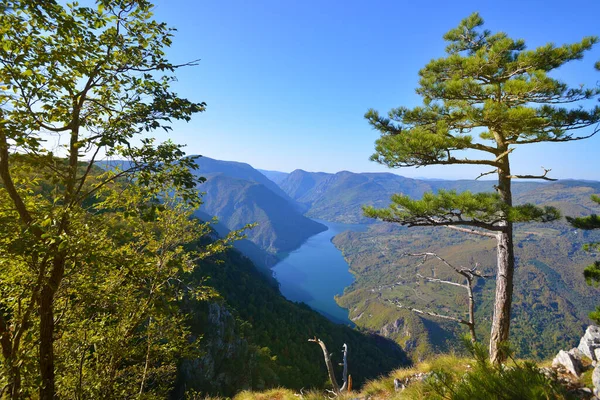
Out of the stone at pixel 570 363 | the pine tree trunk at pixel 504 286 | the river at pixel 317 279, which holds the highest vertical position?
the pine tree trunk at pixel 504 286

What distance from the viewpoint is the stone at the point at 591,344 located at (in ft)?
15.5

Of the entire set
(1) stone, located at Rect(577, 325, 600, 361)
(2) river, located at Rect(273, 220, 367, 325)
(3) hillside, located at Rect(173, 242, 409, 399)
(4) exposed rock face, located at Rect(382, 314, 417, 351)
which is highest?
(1) stone, located at Rect(577, 325, 600, 361)

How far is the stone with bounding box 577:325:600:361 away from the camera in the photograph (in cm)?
471

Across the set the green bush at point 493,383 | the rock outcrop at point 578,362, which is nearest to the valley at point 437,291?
the rock outcrop at point 578,362

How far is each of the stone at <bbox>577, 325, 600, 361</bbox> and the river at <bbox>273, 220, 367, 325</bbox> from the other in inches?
3923

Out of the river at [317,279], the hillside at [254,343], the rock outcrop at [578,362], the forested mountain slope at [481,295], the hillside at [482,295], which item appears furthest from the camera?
the river at [317,279]

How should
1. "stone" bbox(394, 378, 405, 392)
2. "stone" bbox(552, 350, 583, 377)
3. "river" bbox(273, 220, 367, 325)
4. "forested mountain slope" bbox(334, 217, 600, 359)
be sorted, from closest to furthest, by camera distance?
"stone" bbox(552, 350, 583, 377), "stone" bbox(394, 378, 405, 392), "forested mountain slope" bbox(334, 217, 600, 359), "river" bbox(273, 220, 367, 325)

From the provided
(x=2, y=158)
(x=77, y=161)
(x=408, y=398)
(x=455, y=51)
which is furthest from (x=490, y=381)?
(x=455, y=51)

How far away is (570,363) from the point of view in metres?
4.60

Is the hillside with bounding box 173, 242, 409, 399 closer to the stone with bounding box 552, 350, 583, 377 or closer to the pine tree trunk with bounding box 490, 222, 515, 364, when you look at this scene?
the pine tree trunk with bounding box 490, 222, 515, 364

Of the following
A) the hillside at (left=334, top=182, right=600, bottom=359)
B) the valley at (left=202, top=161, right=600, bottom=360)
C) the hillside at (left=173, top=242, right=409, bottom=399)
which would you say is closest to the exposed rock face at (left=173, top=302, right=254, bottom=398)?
the hillside at (left=173, top=242, right=409, bottom=399)

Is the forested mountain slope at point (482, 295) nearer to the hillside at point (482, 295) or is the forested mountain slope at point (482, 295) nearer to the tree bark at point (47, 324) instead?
the hillside at point (482, 295)

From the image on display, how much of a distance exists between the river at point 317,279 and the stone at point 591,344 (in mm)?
99653

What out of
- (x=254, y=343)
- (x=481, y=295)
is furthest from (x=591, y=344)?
(x=481, y=295)
